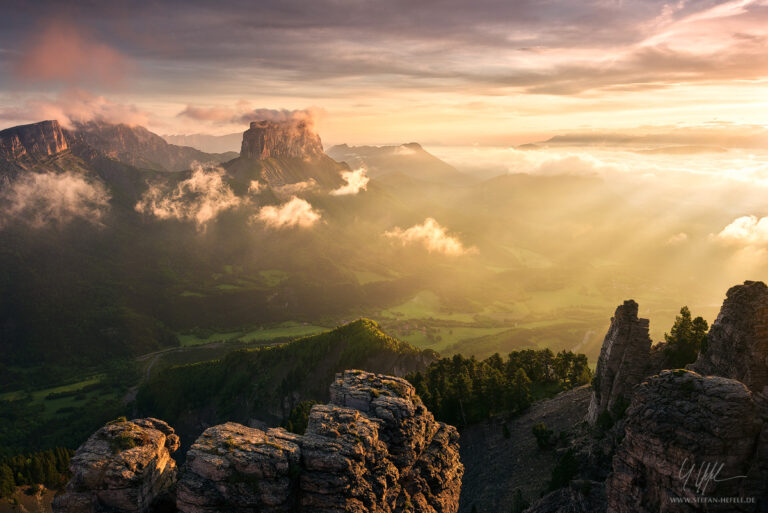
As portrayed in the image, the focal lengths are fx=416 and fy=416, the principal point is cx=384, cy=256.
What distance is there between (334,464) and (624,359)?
158 ft

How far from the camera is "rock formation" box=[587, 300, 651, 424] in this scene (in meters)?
61.9

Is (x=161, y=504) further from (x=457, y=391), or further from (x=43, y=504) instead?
(x=43, y=504)

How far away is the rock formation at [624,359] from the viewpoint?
61.9 meters

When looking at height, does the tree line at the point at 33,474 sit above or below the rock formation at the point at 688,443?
below

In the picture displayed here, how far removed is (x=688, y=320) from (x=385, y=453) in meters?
55.7

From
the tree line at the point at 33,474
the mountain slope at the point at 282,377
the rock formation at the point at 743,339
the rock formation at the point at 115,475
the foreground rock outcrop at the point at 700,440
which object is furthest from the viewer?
the mountain slope at the point at 282,377

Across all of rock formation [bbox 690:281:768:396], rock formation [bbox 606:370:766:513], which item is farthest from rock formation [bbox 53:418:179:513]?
rock formation [bbox 690:281:768:396]

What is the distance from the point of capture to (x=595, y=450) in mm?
56969

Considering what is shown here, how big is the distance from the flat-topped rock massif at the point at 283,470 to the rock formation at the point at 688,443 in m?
21.0

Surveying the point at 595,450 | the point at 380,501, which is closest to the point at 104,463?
the point at 380,501

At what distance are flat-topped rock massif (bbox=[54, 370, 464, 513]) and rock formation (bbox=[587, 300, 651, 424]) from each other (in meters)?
35.1

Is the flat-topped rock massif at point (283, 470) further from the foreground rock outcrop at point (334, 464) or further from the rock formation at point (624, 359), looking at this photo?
the rock formation at point (624, 359)
